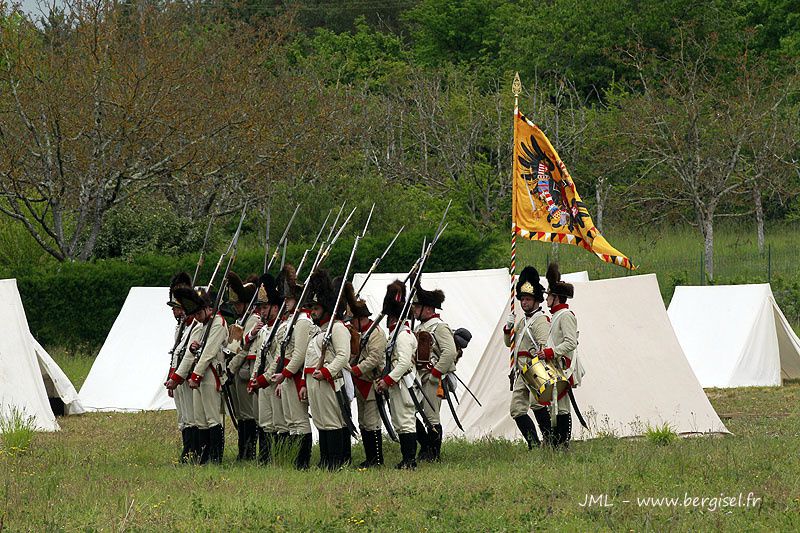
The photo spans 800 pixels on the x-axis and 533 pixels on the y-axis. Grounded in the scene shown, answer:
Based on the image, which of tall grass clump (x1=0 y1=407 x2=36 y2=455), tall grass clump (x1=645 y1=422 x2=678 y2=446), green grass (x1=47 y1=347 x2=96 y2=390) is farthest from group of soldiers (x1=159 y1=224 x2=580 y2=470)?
green grass (x1=47 y1=347 x2=96 y2=390)

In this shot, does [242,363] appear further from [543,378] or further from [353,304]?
[543,378]

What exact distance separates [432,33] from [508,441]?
34.1 m

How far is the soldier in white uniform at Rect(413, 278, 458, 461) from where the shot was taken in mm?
9766

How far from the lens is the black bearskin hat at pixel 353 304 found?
31.3ft

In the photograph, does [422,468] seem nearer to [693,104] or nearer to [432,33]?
[693,104]

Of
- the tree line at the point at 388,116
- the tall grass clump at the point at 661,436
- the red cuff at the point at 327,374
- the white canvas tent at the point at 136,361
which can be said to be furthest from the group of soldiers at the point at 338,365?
the tree line at the point at 388,116

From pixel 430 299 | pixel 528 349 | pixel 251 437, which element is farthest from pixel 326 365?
pixel 528 349

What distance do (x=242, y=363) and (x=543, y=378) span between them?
2.45 meters

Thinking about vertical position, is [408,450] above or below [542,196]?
below

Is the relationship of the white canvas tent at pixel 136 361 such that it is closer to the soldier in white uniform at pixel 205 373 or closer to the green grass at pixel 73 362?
the green grass at pixel 73 362

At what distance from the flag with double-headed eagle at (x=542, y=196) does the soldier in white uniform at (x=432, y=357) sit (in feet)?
4.23

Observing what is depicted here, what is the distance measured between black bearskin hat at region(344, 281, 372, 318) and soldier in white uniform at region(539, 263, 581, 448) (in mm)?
1404

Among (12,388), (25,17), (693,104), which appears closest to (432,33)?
(693,104)

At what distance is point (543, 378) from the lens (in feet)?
31.5
